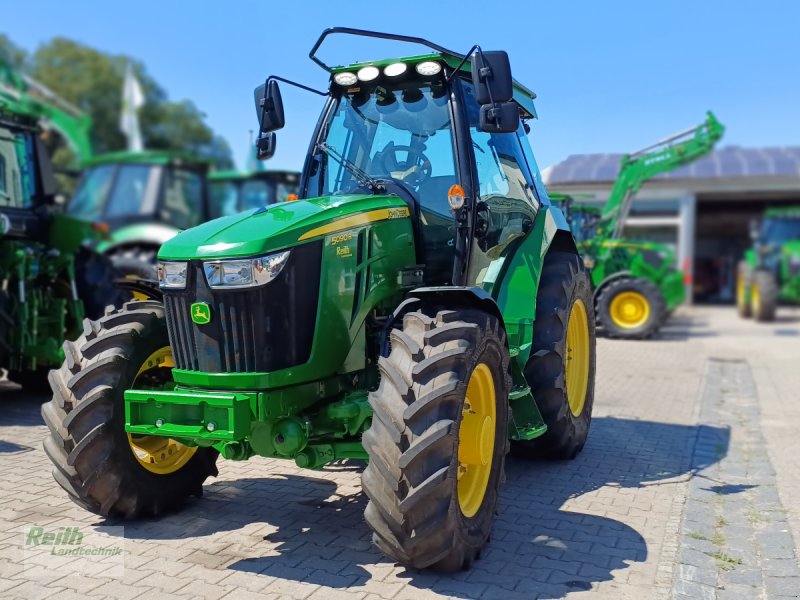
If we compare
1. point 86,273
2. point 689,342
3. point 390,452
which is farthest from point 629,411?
point 689,342

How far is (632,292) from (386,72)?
10397 millimetres

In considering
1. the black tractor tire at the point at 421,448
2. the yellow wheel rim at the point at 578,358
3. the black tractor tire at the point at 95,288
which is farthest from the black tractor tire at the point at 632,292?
the black tractor tire at the point at 421,448

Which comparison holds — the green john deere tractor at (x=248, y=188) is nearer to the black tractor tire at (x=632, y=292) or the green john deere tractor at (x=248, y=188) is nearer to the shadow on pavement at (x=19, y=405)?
the black tractor tire at (x=632, y=292)

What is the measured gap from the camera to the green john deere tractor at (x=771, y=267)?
18.3 metres

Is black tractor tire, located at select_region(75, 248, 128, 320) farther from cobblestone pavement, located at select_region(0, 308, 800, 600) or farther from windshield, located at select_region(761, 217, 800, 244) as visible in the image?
windshield, located at select_region(761, 217, 800, 244)

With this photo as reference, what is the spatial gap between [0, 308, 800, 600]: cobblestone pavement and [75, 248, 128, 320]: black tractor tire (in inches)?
50.7

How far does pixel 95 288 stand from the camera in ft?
26.6

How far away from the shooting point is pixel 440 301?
13.4 feet

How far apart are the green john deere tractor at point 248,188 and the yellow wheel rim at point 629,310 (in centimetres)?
628

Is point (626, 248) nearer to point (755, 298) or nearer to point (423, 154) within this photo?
point (755, 298)

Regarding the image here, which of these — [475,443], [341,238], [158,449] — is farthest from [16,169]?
[475,443]

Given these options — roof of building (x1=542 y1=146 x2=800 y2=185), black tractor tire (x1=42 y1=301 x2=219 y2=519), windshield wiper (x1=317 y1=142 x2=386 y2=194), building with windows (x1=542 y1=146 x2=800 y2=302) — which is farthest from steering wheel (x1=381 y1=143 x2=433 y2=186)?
roof of building (x1=542 y1=146 x2=800 y2=185)

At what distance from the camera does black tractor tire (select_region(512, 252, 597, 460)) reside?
17.4 feet

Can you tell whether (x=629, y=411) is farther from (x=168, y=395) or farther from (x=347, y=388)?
(x=168, y=395)
